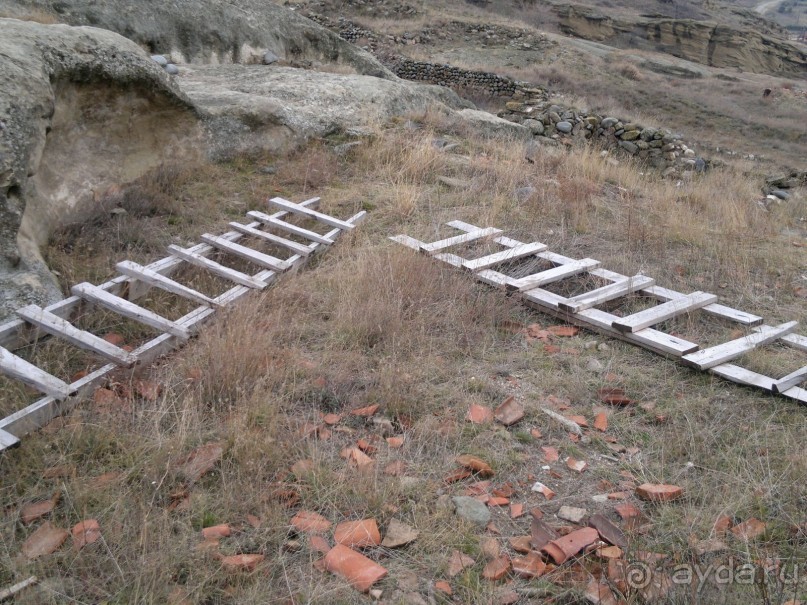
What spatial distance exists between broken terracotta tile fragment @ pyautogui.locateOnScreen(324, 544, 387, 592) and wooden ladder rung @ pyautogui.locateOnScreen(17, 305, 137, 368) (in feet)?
5.28

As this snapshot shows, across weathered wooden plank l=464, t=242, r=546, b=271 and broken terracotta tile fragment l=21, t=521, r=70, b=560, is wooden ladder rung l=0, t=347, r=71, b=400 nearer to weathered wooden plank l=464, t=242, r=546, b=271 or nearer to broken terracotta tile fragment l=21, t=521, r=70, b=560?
broken terracotta tile fragment l=21, t=521, r=70, b=560

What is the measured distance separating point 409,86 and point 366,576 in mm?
8609

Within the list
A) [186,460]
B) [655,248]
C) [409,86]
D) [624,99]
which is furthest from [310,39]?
[624,99]

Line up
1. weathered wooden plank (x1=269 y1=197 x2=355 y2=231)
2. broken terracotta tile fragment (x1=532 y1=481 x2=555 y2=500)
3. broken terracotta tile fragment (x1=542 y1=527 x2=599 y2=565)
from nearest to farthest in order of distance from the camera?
broken terracotta tile fragment (x1=542 y1=527 x2=599 y2=565), broken terracotta tile fragment (x1=532 y1=481 x2=555 y2=500), weathered wooden plank (x1=269 y1=197 x2=355 y2=231)

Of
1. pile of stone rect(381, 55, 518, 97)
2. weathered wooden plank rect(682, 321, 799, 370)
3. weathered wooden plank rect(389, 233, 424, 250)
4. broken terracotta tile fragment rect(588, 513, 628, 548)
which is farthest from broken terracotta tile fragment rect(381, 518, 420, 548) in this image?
pile of stone rect(381, 55, 518, 97)

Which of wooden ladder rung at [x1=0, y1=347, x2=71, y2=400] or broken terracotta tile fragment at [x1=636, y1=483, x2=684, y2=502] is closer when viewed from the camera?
broken terracotta tile fragment at [x1=636, y1=483, x2=684, y2=502]

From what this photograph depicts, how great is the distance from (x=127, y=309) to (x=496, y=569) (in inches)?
98.3

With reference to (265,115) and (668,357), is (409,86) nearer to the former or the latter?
(265,115)

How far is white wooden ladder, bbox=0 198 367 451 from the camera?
9.99 ft

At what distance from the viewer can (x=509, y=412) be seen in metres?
3.29

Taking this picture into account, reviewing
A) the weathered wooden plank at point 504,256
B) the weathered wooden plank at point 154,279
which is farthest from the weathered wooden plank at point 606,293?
the weathered wooden plank at point 154,279

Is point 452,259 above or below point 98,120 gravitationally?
below

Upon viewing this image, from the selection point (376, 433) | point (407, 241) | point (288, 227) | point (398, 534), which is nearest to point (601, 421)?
point (376, 433)

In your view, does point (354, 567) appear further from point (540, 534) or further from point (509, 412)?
point (509, 412)
